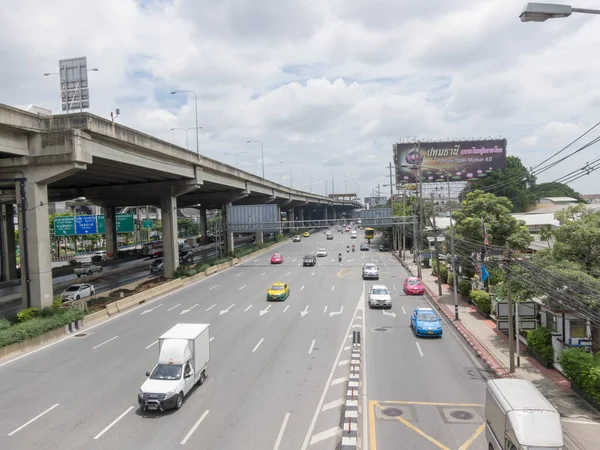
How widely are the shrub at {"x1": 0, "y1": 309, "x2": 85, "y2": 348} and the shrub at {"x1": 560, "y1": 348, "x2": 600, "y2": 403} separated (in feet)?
86.3

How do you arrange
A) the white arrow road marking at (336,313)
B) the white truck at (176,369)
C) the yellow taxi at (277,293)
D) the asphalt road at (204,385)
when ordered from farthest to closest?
1. the yellow taxi at (277,293)
2. the white arrow road marking at (336,313)
3. the white truck at (176,369)
4. the asphalt road at (204,385)

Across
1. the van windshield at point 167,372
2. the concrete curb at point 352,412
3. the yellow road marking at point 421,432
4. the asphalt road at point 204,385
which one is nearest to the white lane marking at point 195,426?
the asphalt road at point 204,385

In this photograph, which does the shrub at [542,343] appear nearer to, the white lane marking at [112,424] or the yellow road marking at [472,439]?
the yellow road marking at [472,439]

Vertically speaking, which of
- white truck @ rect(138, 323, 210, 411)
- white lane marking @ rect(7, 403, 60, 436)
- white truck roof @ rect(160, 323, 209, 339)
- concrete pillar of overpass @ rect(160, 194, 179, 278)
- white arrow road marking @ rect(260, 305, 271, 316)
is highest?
concrete pillar of overpass @ rect(160, 194, 179, 278)

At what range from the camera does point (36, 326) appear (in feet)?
88.6

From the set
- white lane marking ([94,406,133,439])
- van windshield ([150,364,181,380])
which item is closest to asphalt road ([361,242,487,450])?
van windshield ([150,364,181,380])

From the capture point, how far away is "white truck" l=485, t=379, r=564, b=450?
420 inches

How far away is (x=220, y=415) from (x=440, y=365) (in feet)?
36.2

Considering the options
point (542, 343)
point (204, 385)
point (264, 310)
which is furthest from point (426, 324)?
point (204, 385)

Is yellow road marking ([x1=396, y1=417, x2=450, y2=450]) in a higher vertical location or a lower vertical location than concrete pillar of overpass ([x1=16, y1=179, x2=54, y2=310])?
lower

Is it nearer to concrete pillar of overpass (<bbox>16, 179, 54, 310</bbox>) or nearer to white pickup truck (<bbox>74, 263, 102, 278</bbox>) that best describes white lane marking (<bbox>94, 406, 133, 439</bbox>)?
concrete pillar of overpass (<bbox>16, 179, 54, 310</bbox>)

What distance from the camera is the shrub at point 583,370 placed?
16500 mm

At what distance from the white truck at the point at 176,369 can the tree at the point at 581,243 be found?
16.9m

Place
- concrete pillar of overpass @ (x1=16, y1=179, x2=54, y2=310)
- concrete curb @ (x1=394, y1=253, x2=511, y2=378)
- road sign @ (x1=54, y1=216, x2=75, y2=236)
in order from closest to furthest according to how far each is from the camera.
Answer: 1. concrete curb @ (x1=394, y1=253, x2=511, y2=378)
2. concrete pillar of overpass @ (x1=16, y1=179, x2=54, y2=310)
3. road sign @ (x1=54, y1=216, x2=75, y2=236)
